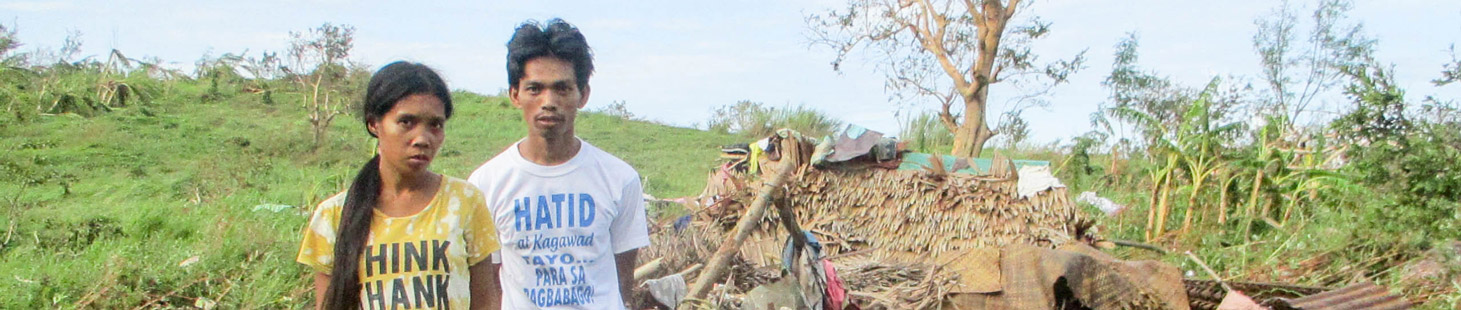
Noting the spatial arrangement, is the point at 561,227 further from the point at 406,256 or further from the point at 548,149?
the point at 406,256

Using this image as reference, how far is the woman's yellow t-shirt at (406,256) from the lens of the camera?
179 centimetres

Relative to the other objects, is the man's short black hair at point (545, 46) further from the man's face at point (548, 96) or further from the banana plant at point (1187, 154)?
the banana plant at point (1187, 154)

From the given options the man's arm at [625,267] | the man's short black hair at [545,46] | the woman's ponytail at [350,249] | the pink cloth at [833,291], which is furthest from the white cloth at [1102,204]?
the woman's ponytail at [350,249]

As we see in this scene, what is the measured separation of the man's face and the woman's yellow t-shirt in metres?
0.50

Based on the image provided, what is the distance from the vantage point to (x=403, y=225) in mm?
1820

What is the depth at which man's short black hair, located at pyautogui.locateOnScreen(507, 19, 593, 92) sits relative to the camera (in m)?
2.35

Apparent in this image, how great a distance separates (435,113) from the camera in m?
1.89

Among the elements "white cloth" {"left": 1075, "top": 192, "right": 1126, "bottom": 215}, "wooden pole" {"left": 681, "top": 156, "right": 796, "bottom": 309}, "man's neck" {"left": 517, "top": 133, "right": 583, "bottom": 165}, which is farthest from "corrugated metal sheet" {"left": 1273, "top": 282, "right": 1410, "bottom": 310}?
"man's neck" {"left": 517, "top": 133, "right": 583, "bottom": 165}

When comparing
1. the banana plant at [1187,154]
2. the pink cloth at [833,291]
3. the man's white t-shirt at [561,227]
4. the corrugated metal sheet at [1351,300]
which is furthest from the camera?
the banana plant at [1187,154]

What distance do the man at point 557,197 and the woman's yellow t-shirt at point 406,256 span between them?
15.5 inches

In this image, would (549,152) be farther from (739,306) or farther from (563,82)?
(739,306)

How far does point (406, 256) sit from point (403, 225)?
2.3 inches

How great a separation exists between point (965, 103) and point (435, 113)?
1509 cm

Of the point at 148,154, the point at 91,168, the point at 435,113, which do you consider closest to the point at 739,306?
the point at 435,113
